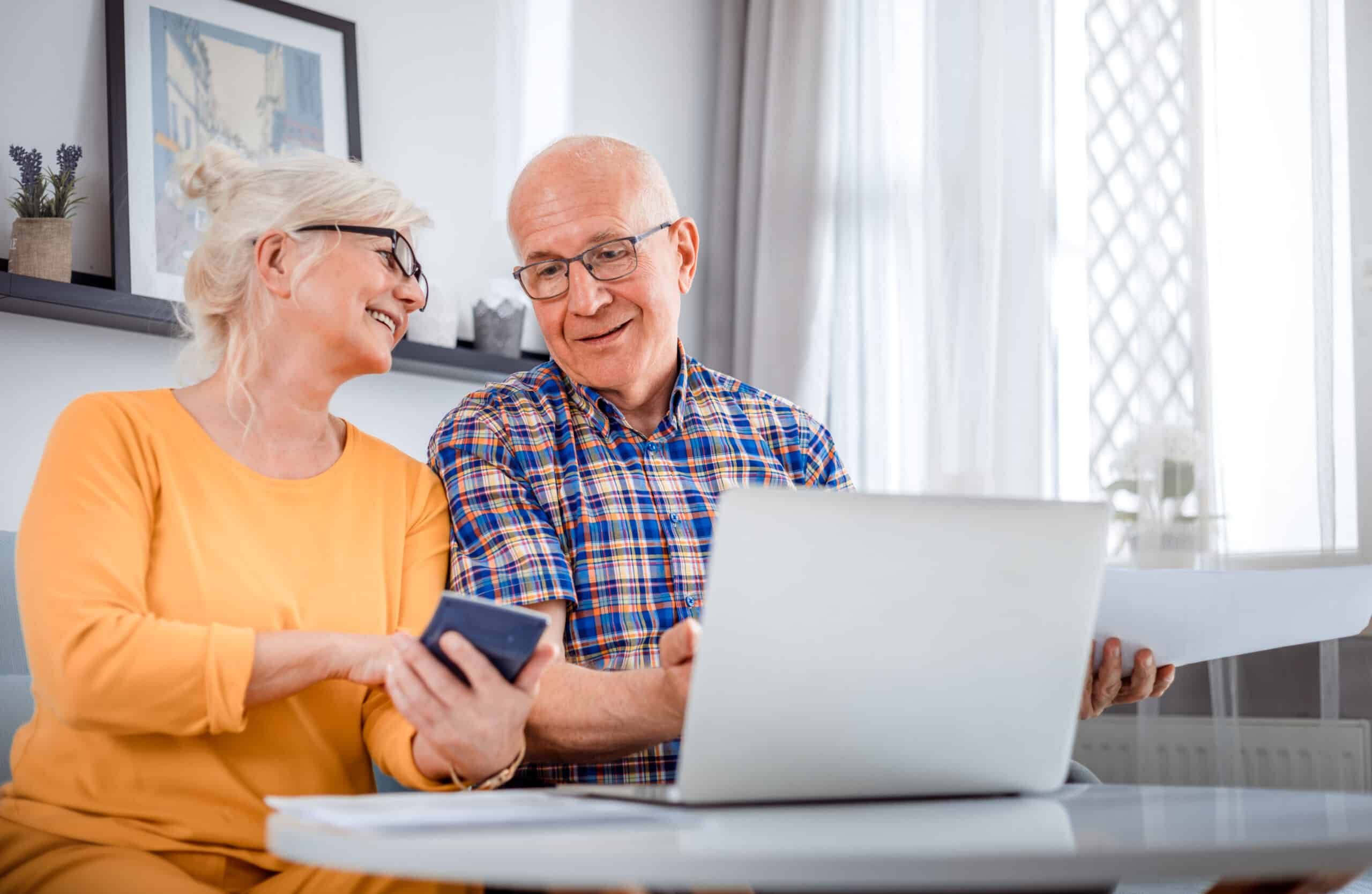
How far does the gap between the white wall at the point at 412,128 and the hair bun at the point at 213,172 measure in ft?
0.87

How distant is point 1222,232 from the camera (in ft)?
8.42

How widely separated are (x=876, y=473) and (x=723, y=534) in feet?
7.56

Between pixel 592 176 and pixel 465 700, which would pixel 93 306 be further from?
pixel 465 700

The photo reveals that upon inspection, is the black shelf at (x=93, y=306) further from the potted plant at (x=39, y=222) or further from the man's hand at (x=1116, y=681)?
the man's hand at (x=1116, y=681)

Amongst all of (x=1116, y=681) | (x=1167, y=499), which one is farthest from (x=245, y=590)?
(x=1167, y=499)

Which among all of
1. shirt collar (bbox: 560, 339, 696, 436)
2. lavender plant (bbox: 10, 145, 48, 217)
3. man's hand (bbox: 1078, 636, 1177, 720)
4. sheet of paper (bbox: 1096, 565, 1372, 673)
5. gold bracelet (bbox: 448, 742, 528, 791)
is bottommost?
gold bracelet (bbox: 448, 742, 528, 791)

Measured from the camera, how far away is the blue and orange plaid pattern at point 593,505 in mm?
1423

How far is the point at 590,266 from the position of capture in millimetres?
1685

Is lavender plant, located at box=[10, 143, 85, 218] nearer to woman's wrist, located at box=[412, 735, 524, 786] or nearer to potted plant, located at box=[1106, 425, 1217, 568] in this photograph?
woman's wrist, located at box=[412, 735, 524, 786]

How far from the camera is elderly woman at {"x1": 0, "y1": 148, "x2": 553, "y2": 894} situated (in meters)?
1.07

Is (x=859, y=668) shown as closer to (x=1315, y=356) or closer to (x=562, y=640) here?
(x=562, y=640)

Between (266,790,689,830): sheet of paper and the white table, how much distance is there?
2 cm

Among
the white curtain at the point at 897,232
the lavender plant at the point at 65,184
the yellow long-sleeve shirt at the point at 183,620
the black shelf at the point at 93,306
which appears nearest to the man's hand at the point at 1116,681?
the yellow long-sleeve shirt at the point at 183,620

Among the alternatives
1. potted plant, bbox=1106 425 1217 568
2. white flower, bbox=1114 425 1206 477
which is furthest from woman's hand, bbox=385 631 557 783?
white flower, bbox=1114 425 1206 477
